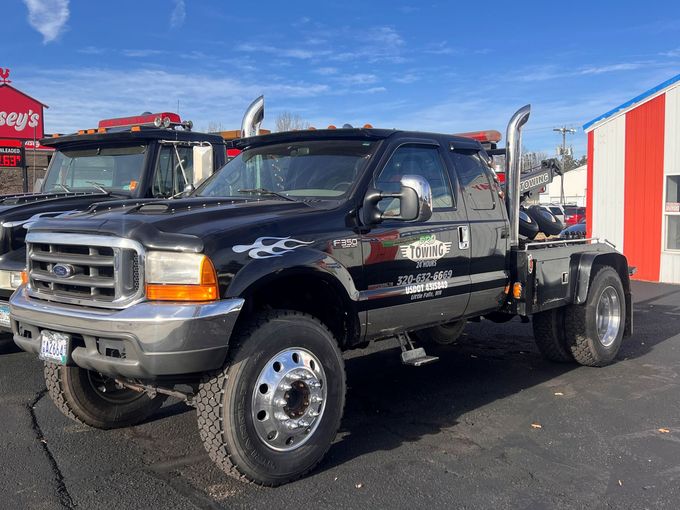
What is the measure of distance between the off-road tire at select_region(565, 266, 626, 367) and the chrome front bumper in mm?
4110

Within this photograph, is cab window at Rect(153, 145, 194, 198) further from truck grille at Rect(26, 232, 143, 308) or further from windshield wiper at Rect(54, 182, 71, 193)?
truck grille at Rect(26, 232, 143, 308)

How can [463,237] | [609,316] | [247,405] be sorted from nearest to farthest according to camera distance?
1. [247,405]
2. [463,237]
3. [609,316]

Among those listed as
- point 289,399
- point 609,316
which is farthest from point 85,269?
point 609,316

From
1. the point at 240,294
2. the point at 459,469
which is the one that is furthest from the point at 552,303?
the point at 240,294

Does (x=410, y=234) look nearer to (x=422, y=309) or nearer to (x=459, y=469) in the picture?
(x=422, y=309)

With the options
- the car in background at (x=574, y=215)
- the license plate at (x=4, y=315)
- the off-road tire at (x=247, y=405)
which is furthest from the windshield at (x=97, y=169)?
the car in background at (x=574, y=215)

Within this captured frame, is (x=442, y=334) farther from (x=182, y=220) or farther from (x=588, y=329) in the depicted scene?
(x=182, y=220)

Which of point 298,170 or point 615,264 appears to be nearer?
point 298,170

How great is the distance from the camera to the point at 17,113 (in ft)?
67.1

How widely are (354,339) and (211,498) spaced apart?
132 centimetres

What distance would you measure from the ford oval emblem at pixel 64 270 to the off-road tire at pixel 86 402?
32.6 inches

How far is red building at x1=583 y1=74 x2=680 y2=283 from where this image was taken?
45.4 ft

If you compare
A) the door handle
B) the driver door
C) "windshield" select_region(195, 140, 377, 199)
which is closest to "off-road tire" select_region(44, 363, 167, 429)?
"windshield" select_region(195, 140, 377, 199)

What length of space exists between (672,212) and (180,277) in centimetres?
1314
